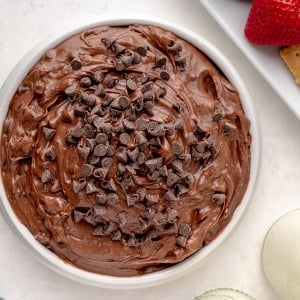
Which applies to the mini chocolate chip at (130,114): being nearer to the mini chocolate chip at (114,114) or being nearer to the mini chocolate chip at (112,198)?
the mini chocolate chip at (114,114)

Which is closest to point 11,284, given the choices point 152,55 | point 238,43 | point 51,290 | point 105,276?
point 51,290

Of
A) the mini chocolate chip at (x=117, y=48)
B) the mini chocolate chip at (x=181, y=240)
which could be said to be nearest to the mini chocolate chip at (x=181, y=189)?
the mini chocolate chip at (x=181, y=240)

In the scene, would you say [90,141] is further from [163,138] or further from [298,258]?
[298,258]

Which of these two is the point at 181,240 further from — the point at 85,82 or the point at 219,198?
the point at 85,82

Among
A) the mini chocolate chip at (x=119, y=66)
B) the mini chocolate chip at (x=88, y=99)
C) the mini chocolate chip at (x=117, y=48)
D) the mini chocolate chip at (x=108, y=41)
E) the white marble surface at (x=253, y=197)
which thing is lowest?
the white marble surface at (x=253, y=197)

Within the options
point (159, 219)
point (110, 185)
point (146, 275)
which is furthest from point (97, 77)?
point (146, 275)
